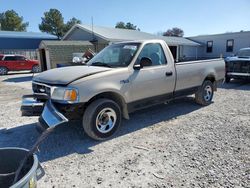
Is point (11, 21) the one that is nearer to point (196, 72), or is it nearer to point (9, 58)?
point (9, 58)

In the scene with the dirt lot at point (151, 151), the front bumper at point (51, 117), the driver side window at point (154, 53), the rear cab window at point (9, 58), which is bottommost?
the dirt lot at point (151, 151)

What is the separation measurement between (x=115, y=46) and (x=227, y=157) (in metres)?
3.53

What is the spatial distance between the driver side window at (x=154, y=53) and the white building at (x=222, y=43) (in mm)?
22955

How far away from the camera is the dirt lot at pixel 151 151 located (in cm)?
294

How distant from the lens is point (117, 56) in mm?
5008

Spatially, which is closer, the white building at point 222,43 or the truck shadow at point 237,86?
the truck shadow at point 237,86

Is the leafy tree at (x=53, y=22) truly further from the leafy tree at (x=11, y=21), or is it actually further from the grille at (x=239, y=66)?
the grille at (x=239, y=66)

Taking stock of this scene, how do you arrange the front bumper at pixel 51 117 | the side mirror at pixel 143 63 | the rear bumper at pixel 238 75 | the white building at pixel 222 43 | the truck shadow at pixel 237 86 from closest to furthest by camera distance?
the front bumper at pixel 51 117
the side mirror at pixel 143 63
the truck shadow at pixel 237 86
the rear bumper at pixel 238 75
the white building at pixel 222 43

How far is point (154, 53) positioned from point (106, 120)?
Result: 2043 millimetres

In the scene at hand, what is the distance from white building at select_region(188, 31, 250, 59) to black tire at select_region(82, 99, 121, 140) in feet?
80.5

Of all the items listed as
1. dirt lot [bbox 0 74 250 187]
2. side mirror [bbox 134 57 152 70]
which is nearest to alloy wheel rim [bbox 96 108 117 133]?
dirt lot [bbox 0 74 250 187]

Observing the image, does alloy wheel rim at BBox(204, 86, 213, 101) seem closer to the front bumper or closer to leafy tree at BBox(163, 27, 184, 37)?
the front bumper

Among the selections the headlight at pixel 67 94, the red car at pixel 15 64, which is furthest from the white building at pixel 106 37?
the headlight at pixel 67 94

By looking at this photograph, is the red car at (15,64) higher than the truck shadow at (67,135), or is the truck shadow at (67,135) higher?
the red car at (15,64)
